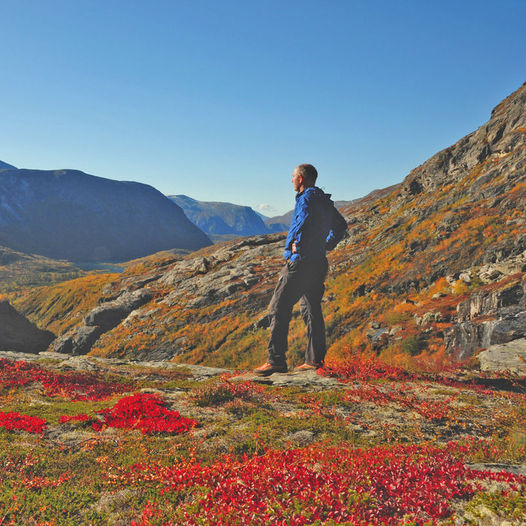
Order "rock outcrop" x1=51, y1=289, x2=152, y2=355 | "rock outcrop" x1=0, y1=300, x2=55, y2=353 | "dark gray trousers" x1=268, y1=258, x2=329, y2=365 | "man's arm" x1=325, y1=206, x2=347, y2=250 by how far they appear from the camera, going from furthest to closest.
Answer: "rock outcrop" x1=51, y1=289, x2=152, y2=355 < "rock outcrop" x1=0, y1=300, x2=55, y2=353 < "man's arm" x1=325, y1=206, x2=347, y2=250 < "dark gray trousers" x1=268, y1=258, x2=329, y2=365

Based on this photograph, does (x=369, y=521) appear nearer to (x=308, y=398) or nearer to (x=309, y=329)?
(x=308, y=398)

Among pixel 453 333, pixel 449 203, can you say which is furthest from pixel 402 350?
pixel 449 203

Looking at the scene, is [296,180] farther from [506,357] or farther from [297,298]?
[506,357]

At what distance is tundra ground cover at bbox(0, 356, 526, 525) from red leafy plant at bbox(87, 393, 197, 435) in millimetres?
34

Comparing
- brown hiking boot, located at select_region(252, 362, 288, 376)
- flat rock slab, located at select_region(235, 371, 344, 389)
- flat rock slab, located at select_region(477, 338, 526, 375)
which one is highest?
flat rock slab, located at select_region(477, 338, 526, 375)

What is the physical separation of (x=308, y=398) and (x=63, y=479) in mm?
5517

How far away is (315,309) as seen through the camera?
31.9ft

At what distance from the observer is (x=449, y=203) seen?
3362 cm

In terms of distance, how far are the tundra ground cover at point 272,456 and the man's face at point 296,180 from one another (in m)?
5.53

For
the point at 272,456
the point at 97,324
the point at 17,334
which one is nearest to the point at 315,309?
the point at 272,456

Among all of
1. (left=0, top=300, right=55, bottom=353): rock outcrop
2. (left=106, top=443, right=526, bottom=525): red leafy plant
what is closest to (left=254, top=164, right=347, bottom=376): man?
(left=106, top=443, right=526, bottom=525): red leafy plant

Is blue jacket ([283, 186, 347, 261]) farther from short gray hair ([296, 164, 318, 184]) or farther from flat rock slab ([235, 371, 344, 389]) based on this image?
flat rock slab ([235, 371, 344, 389])

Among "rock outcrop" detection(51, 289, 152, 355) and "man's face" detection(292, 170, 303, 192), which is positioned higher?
"man's face" detection(292, 170, 303, 192)

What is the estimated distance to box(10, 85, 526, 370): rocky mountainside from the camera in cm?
1452
